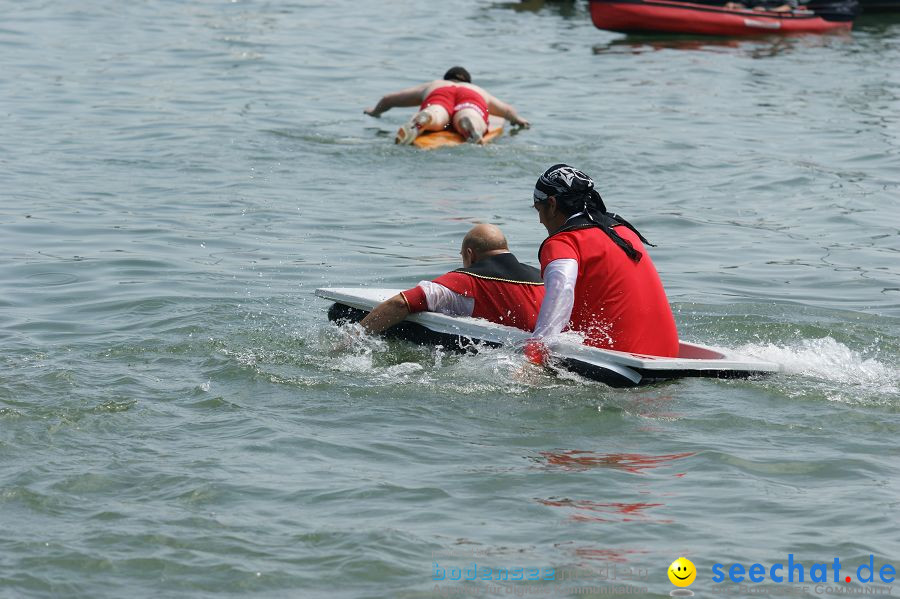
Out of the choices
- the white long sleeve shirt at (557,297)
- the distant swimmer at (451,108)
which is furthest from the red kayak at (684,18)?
the white long sleeve shirt at (557,297)

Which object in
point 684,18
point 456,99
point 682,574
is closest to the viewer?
point 682,574

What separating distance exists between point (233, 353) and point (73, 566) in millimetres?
2955

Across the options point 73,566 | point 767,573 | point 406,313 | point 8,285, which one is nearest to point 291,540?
point 73,566

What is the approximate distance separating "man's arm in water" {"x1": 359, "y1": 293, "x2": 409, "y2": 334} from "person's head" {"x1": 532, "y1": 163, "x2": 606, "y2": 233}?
3.50 ft

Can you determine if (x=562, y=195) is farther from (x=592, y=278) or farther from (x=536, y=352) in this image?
(x=536, y=352)

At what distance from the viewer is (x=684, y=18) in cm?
2448

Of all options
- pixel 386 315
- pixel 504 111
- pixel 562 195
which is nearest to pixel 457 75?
pixel 504 111

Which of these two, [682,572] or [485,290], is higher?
[485,290]

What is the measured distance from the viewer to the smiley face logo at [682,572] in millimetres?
4902

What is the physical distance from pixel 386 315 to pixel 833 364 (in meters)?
2.62

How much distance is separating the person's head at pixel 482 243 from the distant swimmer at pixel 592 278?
0.42 meters

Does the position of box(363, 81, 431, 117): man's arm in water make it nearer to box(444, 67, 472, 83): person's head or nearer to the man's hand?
box(444, 67, 472, 83): person's head

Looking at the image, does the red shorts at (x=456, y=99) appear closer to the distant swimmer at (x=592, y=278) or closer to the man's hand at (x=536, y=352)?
the distant swimmer at (x=592, y=278)

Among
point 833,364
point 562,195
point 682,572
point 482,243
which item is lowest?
point 833,364
